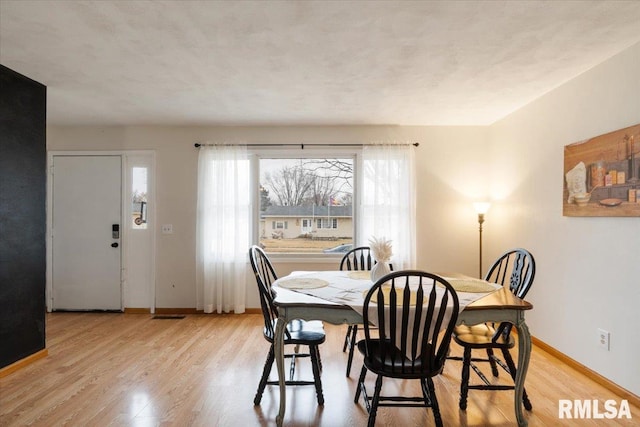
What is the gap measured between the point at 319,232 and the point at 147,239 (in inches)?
86.1

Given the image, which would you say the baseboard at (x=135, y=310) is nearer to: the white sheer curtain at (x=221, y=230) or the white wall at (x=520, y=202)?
the white wall at (x=520, y=202)

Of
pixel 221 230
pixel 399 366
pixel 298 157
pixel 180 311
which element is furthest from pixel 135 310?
pixel 399 366

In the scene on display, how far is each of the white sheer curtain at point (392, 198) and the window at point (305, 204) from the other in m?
0.27

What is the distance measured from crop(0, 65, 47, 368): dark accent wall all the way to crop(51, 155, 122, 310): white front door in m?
1.45

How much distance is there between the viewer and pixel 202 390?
2549 mm

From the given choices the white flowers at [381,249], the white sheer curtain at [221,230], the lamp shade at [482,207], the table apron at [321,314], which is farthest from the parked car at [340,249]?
the table apron at [321,314]

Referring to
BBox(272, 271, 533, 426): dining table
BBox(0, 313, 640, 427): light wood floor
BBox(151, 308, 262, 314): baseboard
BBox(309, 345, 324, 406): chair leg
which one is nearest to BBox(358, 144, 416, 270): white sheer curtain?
BBox(0, 313, 640, 427): light wood floor

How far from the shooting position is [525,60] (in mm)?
2635

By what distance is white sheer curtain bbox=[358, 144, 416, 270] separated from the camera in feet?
14.3

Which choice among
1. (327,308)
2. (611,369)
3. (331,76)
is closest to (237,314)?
(327,308)

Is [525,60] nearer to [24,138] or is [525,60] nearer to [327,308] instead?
[327,308]

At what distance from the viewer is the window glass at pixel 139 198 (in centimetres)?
457

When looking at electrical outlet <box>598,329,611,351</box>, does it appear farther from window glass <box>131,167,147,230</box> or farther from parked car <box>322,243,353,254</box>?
window glass <box>131,167,147,230</box>

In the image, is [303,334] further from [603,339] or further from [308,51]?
[603,339]
